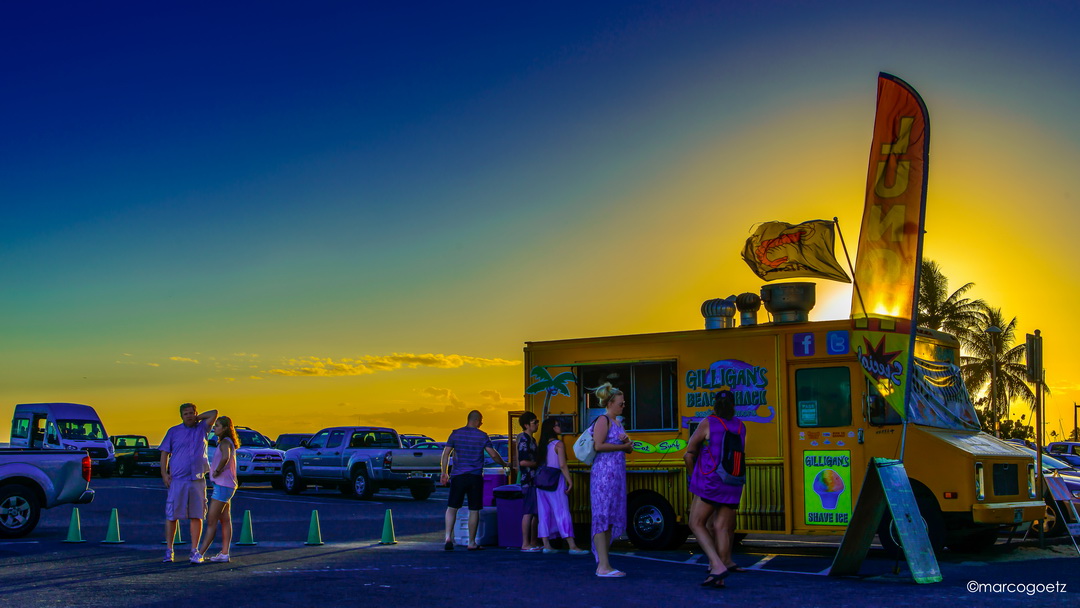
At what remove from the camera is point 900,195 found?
12336mm

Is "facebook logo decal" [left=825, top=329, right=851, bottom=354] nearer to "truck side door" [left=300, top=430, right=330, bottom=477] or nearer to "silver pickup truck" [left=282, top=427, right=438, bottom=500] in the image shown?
"silver pickup truck" [left=282, top=427, right=438, bottom=500]

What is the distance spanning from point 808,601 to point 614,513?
2.08 m

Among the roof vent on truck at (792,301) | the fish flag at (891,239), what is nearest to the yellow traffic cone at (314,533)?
the roof vent on truck at (792,301)

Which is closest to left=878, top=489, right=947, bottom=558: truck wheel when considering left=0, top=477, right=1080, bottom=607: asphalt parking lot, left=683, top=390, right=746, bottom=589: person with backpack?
left=0, top=477, right=1080, bottom=607: asphalt parking lot

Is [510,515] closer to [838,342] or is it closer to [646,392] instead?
[646,392]

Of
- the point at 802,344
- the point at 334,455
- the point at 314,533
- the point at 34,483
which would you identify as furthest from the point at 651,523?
the point at 334,455

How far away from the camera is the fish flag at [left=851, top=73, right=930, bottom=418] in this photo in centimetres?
1168

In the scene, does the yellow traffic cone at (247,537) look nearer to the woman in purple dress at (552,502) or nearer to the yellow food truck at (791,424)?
the woman in purple dress at (552,502)

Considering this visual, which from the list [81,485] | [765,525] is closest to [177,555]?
[81,485]

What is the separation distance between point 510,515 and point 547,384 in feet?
5.72

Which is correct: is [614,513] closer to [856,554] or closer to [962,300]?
[856,554]

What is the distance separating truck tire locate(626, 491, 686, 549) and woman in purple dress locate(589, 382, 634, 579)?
2.66m

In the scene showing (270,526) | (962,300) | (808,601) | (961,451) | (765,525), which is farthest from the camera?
(962,300)

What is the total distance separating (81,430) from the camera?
33719 mm
